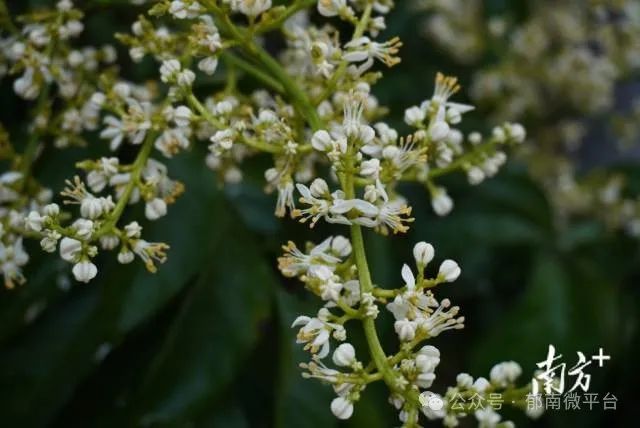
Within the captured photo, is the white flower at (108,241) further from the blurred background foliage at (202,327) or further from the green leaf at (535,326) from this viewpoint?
the green leaf at (535,326)

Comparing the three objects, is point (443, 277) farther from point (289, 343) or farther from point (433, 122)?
point (289, 343)

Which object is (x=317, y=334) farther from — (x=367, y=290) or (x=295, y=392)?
(x=295, y=392)

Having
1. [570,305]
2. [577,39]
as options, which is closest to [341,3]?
[570,305]

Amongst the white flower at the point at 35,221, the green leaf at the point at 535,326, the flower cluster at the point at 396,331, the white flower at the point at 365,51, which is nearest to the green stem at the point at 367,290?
the flower cluster at the point at 396,331

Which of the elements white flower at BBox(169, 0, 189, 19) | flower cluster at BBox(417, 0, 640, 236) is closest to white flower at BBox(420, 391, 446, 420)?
white flower at BBox(169, 0, 189, 19)

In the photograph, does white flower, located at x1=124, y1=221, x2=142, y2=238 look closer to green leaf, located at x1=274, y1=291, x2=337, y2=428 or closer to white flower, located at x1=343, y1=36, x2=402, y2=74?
white flower, located at x1=343, y1=36, x2=402, y2=74

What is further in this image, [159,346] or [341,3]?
[159,346]

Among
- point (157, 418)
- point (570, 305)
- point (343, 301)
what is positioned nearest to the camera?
point (343, 301)
